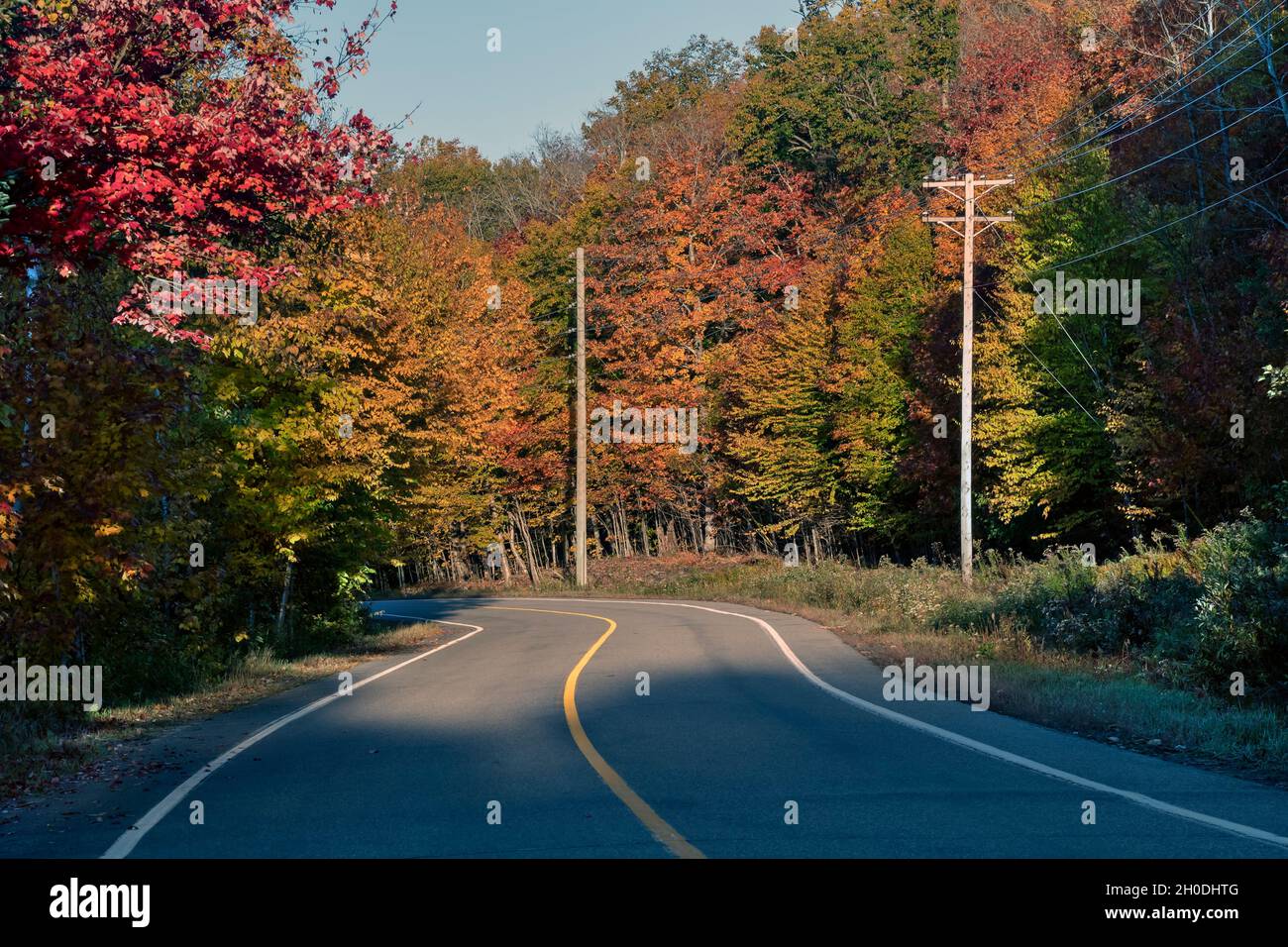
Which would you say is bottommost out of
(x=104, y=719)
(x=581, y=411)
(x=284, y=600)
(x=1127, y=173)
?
(x=104, y=719)

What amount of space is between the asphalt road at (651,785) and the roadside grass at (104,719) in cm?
69

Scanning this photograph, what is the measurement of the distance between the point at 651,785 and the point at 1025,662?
1019 centimetres

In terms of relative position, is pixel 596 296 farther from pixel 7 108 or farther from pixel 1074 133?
pixel 7 108

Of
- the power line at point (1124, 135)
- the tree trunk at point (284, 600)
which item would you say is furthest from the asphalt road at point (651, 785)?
the power line at point (1124, 135)

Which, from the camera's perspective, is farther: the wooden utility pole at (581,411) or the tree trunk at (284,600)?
the wooden utility pole at (581,411)

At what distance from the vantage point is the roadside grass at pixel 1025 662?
10.9 m

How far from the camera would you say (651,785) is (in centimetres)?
932

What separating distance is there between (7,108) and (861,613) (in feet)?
69.5

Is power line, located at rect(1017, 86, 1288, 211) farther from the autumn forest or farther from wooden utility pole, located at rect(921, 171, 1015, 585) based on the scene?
wooden utility pole, located at rect(921, 171, 1015, 585)

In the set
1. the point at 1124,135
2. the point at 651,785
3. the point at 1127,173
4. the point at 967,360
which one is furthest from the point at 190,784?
the point at 1124,135

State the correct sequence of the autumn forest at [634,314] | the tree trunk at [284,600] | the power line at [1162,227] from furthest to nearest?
the power line at [1162,227], the tree trunk at [284,600], the autumn forest at [634,314]

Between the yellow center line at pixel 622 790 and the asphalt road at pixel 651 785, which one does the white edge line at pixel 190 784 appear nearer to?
the asphalt road at pixel 651 785

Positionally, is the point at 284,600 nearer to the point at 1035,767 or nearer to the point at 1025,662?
the point at 1025,662

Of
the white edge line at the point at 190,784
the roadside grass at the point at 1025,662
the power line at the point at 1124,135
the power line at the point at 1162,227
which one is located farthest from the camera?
the power line at the point at 1124,135
